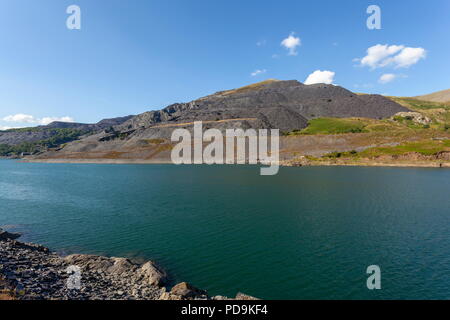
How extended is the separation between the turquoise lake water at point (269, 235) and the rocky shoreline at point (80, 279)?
2.45 metres

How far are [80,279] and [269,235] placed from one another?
21.3m

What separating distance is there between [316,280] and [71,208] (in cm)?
4639

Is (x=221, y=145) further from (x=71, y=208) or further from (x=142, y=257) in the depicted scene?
(x=142, y=257)

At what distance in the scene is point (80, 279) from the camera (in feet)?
66.5

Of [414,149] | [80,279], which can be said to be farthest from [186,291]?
[414,149]

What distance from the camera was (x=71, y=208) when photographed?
155 ft

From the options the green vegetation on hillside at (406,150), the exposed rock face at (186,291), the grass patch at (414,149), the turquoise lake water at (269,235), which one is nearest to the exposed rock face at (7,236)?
the turquoise lake water at (269,235)

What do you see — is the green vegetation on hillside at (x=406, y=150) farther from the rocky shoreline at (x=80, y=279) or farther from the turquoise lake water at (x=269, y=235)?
the rocky shoreline at (x=80, y=279)

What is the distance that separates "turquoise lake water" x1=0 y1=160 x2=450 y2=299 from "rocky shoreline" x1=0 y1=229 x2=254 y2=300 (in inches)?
96.5

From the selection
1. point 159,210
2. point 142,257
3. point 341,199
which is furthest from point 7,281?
point 341,199

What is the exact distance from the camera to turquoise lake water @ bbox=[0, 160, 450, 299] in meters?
20.8

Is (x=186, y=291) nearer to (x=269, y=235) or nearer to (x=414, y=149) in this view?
(x=269, y=235)

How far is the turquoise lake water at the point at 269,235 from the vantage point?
819 inches
